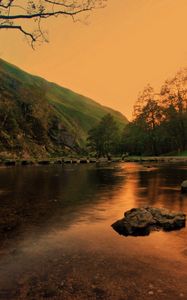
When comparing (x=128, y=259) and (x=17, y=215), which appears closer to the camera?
(x=128, y=259)

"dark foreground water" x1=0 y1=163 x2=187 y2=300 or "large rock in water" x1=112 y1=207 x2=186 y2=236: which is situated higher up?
"large rock in water" x1=112 y1=207 x2=186 y2=236

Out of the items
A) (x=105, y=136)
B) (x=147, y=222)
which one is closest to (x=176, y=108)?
(x=105, y=136)

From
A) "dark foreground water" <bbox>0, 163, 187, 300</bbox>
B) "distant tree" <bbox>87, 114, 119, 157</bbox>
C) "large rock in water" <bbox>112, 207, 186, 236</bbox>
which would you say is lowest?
"dark foreground water" <bbox>0, 163, 187, 300</bbox>

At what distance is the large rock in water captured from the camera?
11.8m

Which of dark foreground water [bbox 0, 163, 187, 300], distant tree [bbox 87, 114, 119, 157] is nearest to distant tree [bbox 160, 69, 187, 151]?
distant tree [bbox 87, 114, 119, 157]

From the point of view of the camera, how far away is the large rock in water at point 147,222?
11.8 m

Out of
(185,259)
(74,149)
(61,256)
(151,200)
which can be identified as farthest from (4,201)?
(74,149)

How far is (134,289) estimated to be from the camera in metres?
7.02

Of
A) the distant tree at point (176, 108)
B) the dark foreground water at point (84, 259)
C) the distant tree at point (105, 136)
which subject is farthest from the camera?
the distant tree at point (105, 136)

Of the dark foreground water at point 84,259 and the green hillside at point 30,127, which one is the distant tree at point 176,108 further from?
the dark foreground water at point 84,259

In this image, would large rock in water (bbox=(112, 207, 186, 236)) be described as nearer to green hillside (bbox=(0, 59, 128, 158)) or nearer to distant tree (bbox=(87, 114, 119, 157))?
green hillside (bbox=(0, 59, 128, 158))

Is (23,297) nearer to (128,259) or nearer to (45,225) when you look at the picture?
(128,259)

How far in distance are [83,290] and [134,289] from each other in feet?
3.56

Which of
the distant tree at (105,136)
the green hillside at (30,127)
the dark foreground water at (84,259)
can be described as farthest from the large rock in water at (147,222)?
the distant tree at (105,136)
